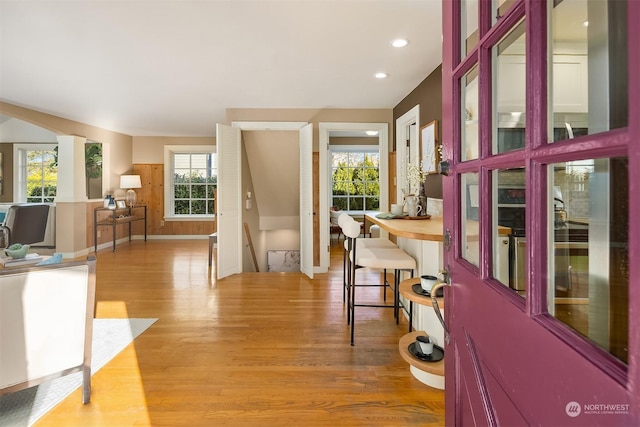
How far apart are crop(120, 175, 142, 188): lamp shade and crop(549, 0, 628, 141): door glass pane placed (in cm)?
792

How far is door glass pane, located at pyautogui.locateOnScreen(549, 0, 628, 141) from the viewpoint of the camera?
376mm

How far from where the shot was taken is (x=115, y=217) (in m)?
6.40

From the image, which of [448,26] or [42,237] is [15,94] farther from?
[448,26]

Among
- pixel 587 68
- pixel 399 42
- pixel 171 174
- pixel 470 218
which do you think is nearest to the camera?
pixel 587 68

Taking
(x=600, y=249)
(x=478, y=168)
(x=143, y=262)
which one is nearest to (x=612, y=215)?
(x=600, y=249)

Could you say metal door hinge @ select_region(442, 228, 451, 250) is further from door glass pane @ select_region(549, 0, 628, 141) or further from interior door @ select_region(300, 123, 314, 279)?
interior door @ select_region(300, 123, 314, 279)

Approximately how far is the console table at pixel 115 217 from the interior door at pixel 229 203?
9.64ft

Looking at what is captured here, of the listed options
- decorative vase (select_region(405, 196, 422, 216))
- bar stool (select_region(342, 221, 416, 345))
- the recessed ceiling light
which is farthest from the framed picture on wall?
bar stool (select_region(342, 221, 416, 345))

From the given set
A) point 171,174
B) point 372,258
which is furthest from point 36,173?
point 372,258

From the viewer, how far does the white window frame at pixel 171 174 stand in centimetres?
755

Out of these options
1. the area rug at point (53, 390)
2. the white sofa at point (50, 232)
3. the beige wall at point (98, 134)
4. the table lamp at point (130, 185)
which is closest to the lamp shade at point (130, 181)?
the table lamp at point (130, 185)

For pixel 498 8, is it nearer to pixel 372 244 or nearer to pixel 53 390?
pixel 372 244

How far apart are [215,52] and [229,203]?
208cm

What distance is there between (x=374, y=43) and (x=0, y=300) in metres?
2.96
